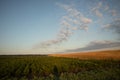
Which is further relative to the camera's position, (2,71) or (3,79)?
(2,71)

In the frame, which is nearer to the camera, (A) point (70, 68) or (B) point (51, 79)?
(B) point (51, 79)

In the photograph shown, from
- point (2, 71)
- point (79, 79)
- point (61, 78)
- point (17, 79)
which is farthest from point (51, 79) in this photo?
point (2, 71)

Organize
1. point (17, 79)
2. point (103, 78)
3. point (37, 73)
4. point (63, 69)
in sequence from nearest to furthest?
point (103, 78) → point (17, 79) → point (37, 73) → point (63, 69)

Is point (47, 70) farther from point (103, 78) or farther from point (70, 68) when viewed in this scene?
point (103, 78)

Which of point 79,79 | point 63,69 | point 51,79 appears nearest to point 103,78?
point 79,79

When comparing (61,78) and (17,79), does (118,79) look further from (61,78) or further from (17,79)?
(17,79)

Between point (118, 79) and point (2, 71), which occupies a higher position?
point (2, 71)

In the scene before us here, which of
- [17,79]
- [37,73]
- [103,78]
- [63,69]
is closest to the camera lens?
[103,78]

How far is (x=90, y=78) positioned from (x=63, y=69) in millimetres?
3079

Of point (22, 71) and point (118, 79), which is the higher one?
point (22, 71)

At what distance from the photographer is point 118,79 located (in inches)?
261

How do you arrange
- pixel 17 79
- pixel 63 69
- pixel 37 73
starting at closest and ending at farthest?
pixel 17 79
pixel 37 73
pixel 63 69

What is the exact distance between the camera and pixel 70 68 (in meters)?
10.0

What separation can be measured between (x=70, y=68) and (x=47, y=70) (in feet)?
6.28
